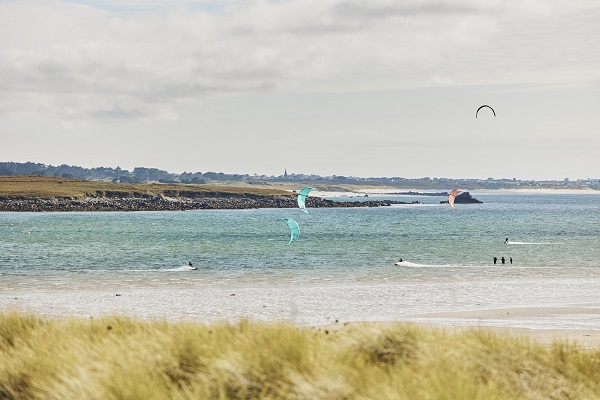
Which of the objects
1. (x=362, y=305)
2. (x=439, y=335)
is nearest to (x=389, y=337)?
(x=439, y=335)

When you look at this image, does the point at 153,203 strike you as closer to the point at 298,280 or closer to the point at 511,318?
the point at 298,280

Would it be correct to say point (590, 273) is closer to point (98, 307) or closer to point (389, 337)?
point (98, 307)

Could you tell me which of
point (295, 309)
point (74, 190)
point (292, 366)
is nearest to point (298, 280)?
point (295, 309)

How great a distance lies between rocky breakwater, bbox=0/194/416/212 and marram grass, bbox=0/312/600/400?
145 m

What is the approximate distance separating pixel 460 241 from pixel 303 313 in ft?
161

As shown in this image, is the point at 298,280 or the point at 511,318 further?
the point at 298,280

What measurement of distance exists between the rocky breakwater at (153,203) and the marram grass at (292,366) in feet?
477

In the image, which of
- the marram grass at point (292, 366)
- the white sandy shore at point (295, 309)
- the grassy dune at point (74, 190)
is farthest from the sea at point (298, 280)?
the grassy dune at point (74, 190)

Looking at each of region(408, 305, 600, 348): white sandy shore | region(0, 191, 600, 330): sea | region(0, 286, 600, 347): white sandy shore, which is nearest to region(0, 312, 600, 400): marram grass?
region(0, 191, 600, 330): sea

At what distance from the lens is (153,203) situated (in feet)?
556

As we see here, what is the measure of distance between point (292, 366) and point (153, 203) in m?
163

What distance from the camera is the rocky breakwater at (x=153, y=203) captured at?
500 feet

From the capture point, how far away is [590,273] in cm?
3850

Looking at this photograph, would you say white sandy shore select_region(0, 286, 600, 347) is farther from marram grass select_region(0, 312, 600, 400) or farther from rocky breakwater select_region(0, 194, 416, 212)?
Answer: rocky breakwater select_region(0, 194, 416, 212)
